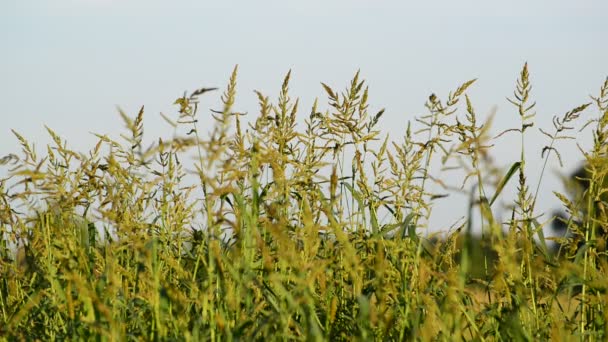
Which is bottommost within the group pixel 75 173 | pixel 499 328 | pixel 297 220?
pixel 499 328

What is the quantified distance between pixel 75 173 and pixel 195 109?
0.97 metres

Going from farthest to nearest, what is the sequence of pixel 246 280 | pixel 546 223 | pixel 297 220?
pixel 297 220
pixel 546 223
pixel 246 280

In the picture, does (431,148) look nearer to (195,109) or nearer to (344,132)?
(344,132)

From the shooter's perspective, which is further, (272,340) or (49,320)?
(49,320)

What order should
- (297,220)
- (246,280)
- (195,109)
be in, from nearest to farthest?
(246,280) < (195,109) < (297,220)

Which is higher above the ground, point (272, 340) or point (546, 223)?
point (546, 223)

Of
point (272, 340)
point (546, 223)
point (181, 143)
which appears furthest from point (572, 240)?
point (181, 143)

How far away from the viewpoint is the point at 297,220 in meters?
3.74

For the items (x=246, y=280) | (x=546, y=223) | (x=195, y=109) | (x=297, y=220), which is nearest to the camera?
(x=246, y=280)

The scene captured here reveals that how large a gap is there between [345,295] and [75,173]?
4.19 ft

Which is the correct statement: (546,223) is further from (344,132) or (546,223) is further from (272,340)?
(272,340)

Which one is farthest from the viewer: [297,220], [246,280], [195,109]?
[297,220]

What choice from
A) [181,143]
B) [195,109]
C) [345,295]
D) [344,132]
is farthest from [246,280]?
[344,132]

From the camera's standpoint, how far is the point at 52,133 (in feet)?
12.7
